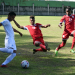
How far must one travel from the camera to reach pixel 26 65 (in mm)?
7008

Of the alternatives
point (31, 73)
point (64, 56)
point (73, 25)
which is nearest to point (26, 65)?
point (31, 73)

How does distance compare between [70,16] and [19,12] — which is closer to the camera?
[70,16]

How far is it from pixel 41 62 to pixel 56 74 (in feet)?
5.32

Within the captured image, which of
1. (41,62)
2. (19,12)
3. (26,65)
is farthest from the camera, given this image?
(19,12)

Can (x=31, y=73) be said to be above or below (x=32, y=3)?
below

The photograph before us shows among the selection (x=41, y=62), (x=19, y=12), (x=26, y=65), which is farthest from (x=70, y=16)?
(x=19, y=12)

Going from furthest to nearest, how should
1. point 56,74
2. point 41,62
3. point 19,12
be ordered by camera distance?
1. point 19,12
2. point 41,62
3. point 56,74

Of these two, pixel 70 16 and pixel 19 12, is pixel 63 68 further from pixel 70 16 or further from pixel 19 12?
pixel 19 12

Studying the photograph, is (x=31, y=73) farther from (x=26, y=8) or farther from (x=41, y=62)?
(x=26, y=8)

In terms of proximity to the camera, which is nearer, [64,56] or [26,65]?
[26,65]

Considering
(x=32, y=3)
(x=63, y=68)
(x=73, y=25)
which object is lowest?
(x=63, y=68)

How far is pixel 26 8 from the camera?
2244 inches

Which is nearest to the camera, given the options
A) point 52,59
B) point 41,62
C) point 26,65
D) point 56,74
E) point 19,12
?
point 56,74

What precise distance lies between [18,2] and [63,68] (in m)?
52.4
